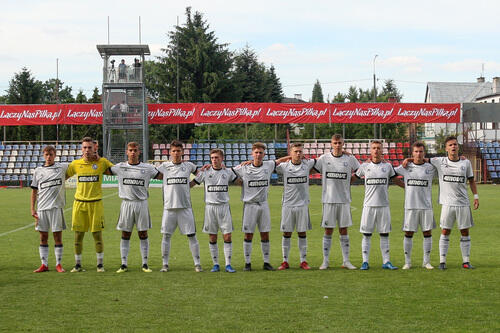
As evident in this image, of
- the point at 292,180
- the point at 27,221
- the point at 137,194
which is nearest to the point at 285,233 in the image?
the point at 292,180

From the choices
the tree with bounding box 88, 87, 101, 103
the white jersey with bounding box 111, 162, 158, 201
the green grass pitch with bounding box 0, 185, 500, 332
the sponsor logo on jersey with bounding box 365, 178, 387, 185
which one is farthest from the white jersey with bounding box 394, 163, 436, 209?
the tree with bounding box 88, 87, 101, 103

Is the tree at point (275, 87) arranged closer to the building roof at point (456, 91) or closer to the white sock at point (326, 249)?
the building roof at point (456, 91)

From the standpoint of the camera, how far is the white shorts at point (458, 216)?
9.75m

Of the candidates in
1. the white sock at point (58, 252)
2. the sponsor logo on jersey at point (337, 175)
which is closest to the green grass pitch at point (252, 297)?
the white sock at point (58, 252)

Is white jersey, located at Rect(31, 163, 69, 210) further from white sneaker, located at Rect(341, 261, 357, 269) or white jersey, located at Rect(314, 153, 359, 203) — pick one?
white sneaker, located at Rect(341, 261, 357, 269)

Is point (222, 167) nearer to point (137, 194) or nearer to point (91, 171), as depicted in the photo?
point (137, 194)

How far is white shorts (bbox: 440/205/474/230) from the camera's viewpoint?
9.75 meters

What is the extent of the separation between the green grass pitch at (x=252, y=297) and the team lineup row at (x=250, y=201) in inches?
16.4

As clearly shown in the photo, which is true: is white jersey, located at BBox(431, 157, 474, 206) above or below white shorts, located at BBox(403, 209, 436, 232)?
above

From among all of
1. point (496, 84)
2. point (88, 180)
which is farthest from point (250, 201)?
point (496, 84)

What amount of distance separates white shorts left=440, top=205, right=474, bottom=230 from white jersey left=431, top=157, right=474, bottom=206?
0.08 metres

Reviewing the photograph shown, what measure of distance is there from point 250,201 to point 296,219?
2.52 ft

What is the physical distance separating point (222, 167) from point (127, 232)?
177cm

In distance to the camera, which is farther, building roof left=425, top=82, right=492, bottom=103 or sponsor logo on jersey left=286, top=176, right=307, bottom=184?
building roof left=425, top=82, right=492, bottom=103
